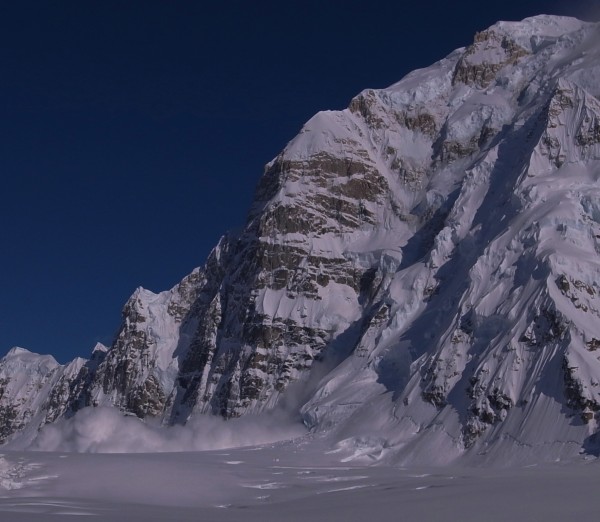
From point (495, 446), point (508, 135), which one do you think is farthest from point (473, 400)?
point (508, 135)

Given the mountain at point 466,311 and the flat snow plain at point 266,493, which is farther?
the mountain at point 466,311

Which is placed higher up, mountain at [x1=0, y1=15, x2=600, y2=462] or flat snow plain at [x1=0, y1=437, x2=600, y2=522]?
mountain at [x1=0, y1=15, x2=600, y2=462]

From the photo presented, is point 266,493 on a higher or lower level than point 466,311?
lower

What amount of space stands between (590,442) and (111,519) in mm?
78282

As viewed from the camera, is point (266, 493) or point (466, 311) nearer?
point (266, 493)

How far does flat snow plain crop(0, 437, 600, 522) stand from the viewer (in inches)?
1540

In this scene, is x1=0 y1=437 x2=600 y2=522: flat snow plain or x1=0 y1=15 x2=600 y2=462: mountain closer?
x1=0 y1=437 x2=600 y2=522: flat snow plain

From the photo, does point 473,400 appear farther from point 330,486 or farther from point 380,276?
point 380,276

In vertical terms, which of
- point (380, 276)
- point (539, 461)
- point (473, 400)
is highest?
point (380, 276)

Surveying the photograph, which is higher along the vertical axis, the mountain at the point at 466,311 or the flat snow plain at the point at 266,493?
the mountain at the point at 466,311

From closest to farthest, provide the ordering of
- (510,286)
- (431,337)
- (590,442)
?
(590,442) → (510,286) → (431,337)

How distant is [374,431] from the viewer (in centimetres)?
13238

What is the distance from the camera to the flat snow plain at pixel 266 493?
39.1 meters

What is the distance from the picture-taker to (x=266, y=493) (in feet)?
231
